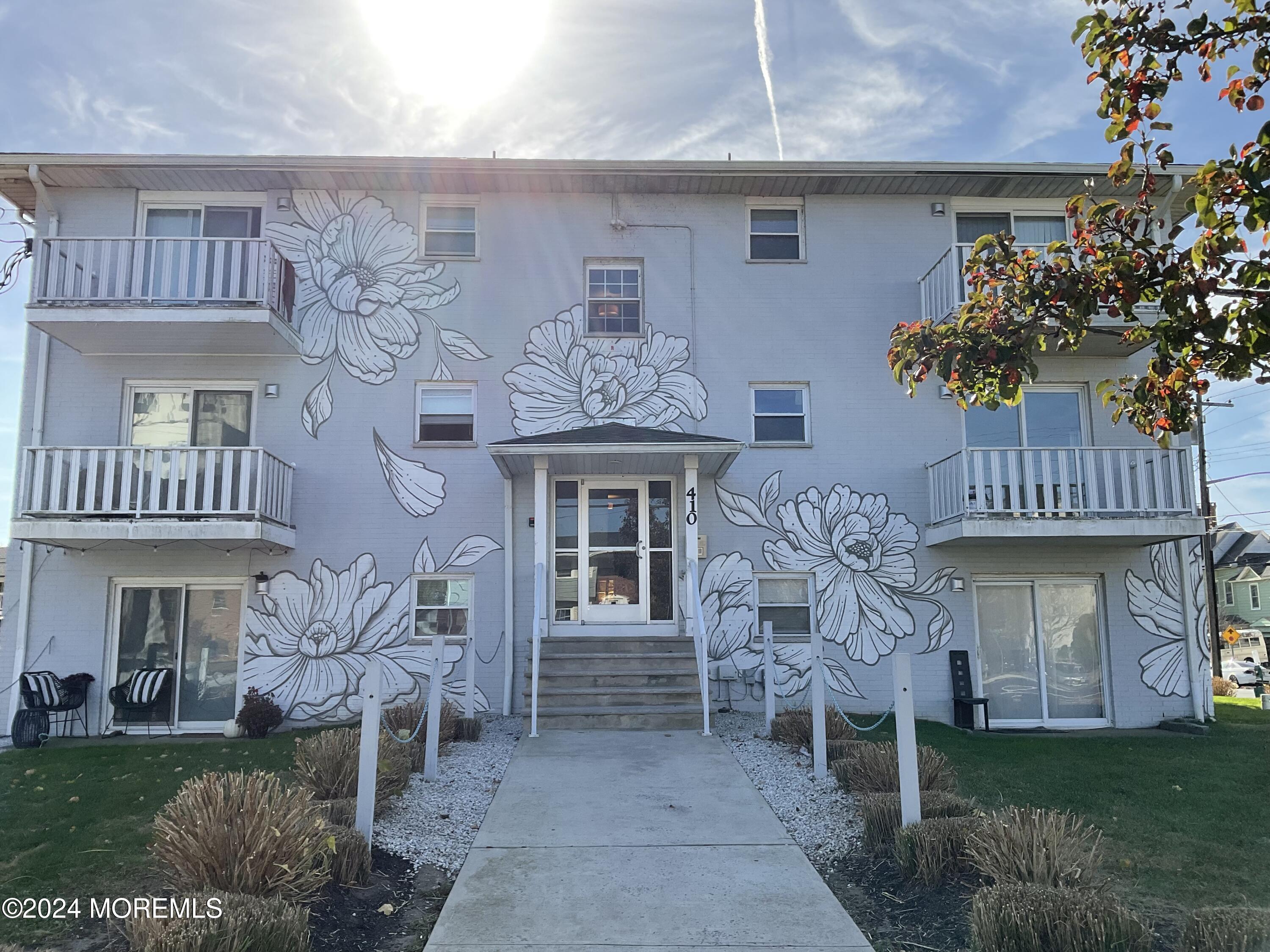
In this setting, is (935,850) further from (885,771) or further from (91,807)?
(91,807)

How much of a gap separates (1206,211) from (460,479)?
32.7 feet

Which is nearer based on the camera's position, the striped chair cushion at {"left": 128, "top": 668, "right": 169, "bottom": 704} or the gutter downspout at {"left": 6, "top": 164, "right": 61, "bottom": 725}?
the striped chair cushion at {"left": 128, "top": 668, "right": 169, "bottom": 704}

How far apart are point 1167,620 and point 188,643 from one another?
1320cm

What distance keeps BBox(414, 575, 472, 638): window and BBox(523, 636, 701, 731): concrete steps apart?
1.35m

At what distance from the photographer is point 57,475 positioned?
11.1 metres

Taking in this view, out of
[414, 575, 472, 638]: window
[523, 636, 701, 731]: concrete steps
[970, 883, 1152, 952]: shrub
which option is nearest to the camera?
[970, 883, 1152, 952]: shrub

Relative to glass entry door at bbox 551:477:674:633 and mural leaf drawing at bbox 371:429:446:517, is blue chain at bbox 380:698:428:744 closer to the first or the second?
glass entry door at bbox 551:477:674:633

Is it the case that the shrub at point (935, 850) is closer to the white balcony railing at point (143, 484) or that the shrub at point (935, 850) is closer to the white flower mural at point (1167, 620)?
the white flower mural at point (1167, 620)

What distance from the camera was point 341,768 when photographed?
6844mm

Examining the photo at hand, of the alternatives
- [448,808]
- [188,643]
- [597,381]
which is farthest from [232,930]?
[597,381]

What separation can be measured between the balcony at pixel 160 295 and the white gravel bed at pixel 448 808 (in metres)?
6.14

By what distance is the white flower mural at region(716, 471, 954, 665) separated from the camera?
12453 millimetres

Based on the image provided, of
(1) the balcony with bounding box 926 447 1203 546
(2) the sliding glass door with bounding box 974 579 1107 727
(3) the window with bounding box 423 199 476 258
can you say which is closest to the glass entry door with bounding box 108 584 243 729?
(3) the window with bounding box 423 199 476 258

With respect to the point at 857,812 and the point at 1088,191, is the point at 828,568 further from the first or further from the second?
the point at 1088,191
